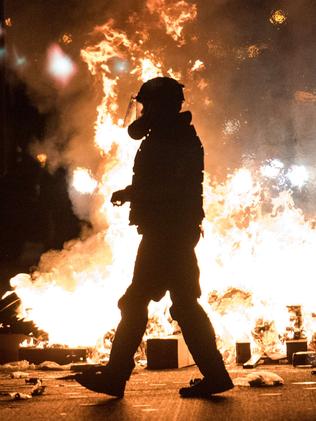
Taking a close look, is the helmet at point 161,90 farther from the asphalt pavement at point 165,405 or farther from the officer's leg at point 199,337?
the asphalt pavement at point 165,405

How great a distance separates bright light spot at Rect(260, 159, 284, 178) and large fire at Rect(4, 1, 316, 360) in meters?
0.02

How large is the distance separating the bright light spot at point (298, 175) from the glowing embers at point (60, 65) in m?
5.54

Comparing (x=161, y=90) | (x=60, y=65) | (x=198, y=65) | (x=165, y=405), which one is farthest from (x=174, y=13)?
(x=165, y=405)

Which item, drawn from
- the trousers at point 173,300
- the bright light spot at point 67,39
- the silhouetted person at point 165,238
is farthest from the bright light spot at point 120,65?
A: the trousers at point 173,300

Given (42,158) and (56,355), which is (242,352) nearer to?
(56,355)

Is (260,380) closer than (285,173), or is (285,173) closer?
(260,380)

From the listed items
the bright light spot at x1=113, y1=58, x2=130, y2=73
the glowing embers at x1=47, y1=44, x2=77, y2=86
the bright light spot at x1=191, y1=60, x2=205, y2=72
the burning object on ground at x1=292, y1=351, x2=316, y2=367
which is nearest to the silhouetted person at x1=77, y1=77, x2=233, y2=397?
the burning object on ground at x1=292, y1=351, x2=316, y2=367

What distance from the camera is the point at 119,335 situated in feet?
13.0

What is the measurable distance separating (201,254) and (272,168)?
3.73 meters

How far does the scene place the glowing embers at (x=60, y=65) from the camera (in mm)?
13414

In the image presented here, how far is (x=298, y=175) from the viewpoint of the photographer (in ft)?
46.4

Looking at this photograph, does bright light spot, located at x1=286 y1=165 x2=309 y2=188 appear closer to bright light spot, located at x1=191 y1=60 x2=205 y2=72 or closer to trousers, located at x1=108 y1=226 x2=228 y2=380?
bright light spot, located at x1=191 y1=60 x2=205 y2=72

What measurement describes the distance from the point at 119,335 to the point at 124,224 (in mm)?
8143

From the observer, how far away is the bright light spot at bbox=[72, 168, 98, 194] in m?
13.7
